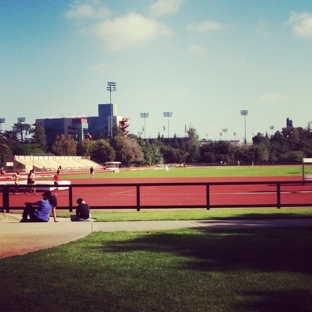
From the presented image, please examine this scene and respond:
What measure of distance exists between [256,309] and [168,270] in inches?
106

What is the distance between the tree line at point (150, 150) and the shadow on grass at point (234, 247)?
351ft

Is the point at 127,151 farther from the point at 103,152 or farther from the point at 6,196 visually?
the point at 6,196

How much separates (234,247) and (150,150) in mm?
136542

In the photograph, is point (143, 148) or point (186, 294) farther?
point (143, 148)

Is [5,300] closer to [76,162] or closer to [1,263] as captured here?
[1,263]

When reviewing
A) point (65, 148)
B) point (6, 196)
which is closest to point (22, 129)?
point (65, 148)

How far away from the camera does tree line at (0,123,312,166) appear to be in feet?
446

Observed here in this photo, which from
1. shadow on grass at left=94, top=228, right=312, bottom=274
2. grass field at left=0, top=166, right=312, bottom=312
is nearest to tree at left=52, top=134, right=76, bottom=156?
shadow on grass at left=94, top=228, right=312, bottom=274

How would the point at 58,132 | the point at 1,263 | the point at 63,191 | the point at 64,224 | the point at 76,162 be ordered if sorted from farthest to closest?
the point at 58,132
the point at 76,162
the point at 63,191
the point at 64,224
the point at 1,263

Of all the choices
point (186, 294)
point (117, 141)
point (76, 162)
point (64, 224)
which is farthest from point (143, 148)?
point (186, 294)

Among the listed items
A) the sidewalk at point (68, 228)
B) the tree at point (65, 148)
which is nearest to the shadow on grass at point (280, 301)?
the sidewalk at point (68, 228)

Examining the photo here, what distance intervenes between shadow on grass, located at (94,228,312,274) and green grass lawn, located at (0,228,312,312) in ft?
0.06

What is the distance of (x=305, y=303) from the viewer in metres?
6.88

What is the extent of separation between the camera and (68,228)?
52.1 ft
